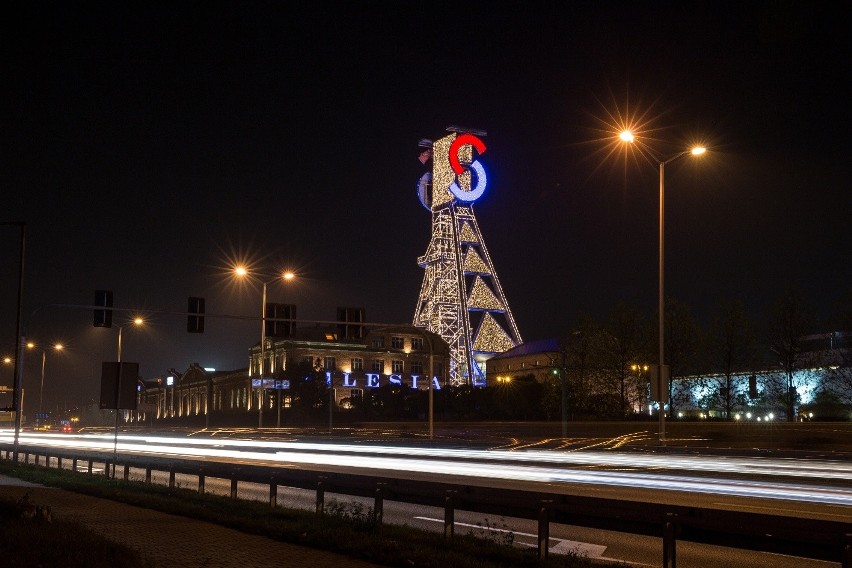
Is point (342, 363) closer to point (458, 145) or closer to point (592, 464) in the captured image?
point (458, 145)

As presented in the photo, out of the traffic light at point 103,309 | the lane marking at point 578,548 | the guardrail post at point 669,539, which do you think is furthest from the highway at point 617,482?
the traffic light at point 103,309

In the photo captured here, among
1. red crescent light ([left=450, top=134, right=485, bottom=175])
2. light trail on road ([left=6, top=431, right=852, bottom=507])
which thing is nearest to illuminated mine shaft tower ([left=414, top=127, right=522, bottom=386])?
red crescent light ([left=450, top=134, right=485, bottom=175])

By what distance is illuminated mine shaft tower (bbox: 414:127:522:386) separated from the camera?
130 metres

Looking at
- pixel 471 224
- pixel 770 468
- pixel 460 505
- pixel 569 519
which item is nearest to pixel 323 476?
pixel 460 505

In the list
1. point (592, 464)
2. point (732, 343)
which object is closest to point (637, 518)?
point (592, 464)

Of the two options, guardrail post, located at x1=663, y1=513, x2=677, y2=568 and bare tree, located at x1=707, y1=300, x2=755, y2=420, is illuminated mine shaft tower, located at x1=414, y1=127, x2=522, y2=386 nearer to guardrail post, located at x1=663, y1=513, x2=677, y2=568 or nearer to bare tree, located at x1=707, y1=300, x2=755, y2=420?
bare tree, located at x1=707, y1=300, x2=755, y2=420

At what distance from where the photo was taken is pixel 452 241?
132 meters

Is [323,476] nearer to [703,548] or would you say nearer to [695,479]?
[703,548]

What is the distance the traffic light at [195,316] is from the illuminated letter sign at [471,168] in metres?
95.6

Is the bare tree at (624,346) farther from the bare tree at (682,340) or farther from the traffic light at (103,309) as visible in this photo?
the traffic light at (103,309)

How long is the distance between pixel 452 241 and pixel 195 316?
96600 mm

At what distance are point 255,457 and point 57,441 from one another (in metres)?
34.0

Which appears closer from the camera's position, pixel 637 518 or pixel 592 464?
pixel 637 518

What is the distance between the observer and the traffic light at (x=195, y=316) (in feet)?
120
